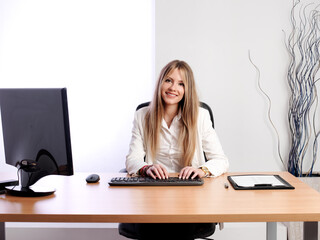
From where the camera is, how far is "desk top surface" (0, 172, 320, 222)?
4.52 feet

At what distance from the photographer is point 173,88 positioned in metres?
2.27

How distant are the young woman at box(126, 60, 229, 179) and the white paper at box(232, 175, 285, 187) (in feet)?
1.05

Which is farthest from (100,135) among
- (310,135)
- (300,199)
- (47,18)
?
(300,199)

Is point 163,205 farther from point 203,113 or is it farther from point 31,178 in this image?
point 203,113

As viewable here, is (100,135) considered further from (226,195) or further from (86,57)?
(226,195)

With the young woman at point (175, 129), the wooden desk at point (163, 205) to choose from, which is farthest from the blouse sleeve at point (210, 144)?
the wooden desk at point (163, 205)

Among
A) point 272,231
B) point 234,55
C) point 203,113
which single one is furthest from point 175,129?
point 234,55

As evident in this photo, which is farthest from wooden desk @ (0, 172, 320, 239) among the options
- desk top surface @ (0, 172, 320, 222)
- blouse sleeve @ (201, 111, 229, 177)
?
blouse sleeve @ (201, 111, 229, 177)

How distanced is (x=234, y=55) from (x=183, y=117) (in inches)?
45.7

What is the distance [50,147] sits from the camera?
1.61 m

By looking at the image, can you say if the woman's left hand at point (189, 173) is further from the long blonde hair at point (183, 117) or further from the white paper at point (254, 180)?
the long blonde hair at point (183, 117)

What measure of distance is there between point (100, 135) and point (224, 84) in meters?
1.10

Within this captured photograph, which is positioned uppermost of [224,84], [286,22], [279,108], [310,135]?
[286,22]

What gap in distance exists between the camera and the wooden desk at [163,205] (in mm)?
1377
